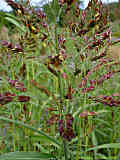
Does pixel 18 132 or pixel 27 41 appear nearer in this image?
pixel 27 41

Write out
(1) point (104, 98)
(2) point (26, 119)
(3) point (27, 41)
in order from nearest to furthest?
(1) point (104, 98)
(3) point (27, 41)
(2) point (26, 119)

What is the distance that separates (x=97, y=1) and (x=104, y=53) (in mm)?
139

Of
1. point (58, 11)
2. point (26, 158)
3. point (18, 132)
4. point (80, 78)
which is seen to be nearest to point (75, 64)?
point (80, 78)

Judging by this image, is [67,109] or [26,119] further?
[26,119]

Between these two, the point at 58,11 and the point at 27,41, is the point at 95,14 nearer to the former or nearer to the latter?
the point at 58,11

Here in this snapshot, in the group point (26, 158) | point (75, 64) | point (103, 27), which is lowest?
point (26, 158)

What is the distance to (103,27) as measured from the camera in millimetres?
571

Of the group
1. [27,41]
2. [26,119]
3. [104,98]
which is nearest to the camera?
[104,98]

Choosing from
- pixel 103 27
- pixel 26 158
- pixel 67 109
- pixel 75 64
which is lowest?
pixel 26 158

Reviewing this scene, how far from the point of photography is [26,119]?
0.78 metres

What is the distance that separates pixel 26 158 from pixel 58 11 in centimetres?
39

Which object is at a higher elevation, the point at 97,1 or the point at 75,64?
the point at 97,1

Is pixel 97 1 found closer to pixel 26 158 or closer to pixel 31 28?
pixel 31 28

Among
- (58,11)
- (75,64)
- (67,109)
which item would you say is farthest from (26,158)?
(58,11)
